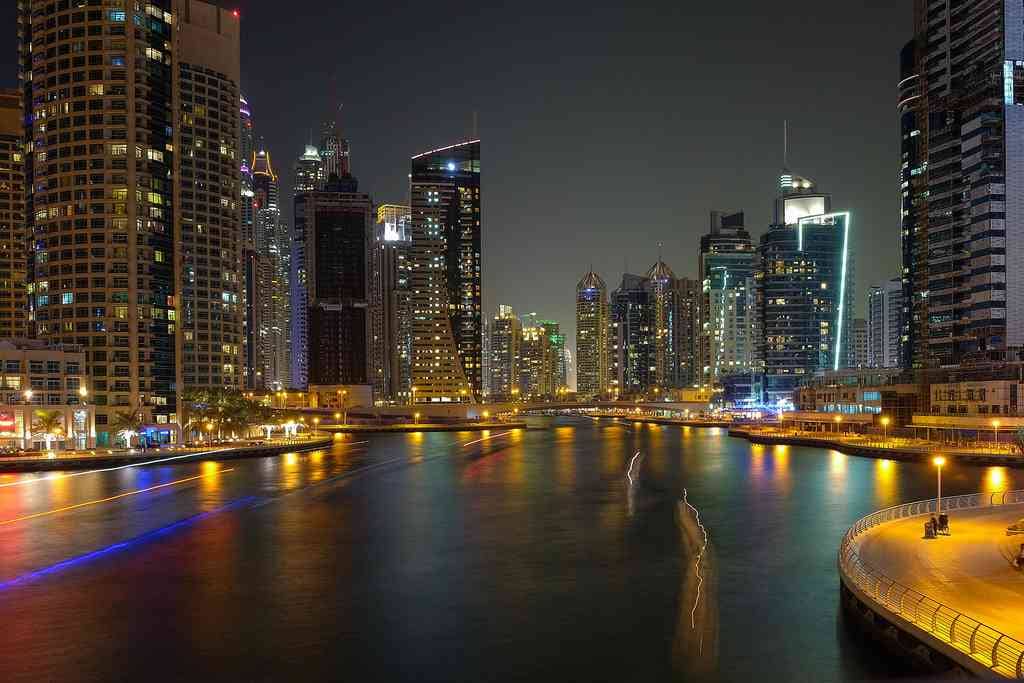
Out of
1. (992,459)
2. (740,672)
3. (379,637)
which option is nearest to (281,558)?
(379,637)

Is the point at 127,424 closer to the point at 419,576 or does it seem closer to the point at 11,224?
the point at 11,224

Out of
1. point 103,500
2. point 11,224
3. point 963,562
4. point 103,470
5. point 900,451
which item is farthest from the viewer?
point 11,224

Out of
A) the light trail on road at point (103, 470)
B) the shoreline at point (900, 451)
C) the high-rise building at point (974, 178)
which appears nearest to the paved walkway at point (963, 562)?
the shoreline at point (900, 451)

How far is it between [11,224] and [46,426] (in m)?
68.5

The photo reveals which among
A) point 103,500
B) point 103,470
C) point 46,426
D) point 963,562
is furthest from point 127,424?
point 963,562

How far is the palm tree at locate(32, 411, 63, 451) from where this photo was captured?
4075 inches

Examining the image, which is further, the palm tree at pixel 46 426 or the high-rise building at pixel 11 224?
the high-rise building at pixel 11 224

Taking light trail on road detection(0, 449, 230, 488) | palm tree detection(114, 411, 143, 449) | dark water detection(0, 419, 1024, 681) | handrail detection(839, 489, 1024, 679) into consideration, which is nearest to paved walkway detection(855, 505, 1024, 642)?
handrail detection(839, 489, 1024, 679)

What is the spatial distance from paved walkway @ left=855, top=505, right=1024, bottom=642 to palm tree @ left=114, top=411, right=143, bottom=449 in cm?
10156

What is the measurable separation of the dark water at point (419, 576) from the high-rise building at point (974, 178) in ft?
145

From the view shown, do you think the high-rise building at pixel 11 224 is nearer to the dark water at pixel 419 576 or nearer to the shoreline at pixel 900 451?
the dark water at pixel 419 576

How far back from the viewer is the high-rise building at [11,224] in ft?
507

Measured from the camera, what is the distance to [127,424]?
11650cm

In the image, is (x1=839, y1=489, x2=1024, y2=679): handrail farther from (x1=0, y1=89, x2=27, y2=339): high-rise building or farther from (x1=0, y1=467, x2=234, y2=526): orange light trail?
(x1=0, y1=89, x2=27, y2=339): high-rise building
